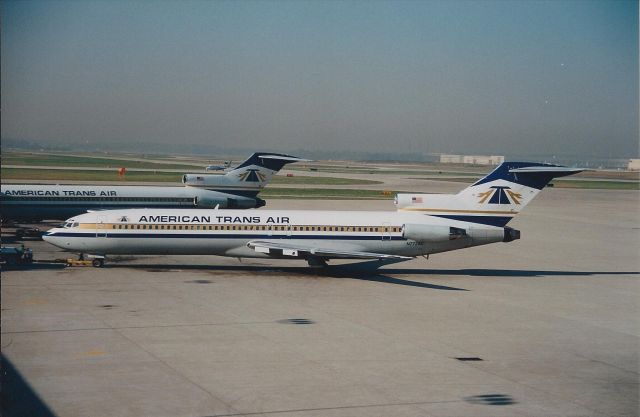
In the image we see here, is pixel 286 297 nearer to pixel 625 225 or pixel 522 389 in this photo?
pixel 522 389

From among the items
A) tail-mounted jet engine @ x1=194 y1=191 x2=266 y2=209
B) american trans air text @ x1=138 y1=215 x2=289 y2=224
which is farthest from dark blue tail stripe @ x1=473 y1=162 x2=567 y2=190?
tail-mounted jet engine @ x1=194 y1=191 x2=266 y2=209

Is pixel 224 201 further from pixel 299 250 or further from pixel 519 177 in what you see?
pixel 519 177

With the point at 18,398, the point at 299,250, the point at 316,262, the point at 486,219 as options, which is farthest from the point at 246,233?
the point at 18,398

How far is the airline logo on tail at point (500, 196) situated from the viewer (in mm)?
36375

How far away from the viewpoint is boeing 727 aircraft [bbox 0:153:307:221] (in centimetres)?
5084

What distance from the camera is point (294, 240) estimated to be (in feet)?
117

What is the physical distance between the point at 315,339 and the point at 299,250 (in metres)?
11.7

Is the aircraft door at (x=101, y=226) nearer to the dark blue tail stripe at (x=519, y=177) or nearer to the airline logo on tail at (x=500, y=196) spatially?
the airline logo on tail at (x=500, y=196)

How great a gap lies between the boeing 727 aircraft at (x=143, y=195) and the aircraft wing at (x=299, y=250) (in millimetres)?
14541

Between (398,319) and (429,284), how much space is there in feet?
27.2

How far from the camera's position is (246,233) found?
35.3m

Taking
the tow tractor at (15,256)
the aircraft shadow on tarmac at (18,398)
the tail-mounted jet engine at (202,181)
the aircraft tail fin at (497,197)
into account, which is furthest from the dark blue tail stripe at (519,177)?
the tail-mounted jet engine at (202,181)

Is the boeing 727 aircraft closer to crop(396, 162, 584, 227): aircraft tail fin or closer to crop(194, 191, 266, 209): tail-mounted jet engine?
crop(194, 191, 266, 209): tail-mounted jet engine

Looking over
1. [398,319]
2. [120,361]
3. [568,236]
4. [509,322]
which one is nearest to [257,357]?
[120,361]
